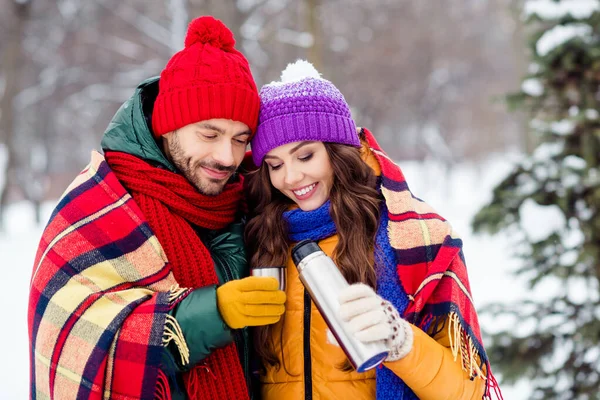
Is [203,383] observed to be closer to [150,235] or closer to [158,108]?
[150,235]

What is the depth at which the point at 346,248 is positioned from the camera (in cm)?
210

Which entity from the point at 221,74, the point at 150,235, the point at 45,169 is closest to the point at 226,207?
the point at 150,235

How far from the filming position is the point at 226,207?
2252mm

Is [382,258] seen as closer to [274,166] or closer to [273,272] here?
[273,272]

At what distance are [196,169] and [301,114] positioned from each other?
482mm

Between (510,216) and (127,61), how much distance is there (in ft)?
51.1

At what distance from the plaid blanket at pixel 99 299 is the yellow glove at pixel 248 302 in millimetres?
184

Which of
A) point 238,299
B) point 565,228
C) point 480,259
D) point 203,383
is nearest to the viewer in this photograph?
point 238,299

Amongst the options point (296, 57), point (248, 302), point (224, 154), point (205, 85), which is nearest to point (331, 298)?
point (248, 302)

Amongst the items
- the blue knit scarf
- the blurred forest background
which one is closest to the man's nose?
the blue knit scarf

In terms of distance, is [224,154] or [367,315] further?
[224,154]

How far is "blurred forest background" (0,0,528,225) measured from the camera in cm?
1345

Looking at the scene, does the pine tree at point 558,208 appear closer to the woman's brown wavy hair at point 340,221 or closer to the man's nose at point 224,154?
the woman's brown wavy hair at point 340,221

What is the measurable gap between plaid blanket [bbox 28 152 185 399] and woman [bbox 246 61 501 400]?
520mm
